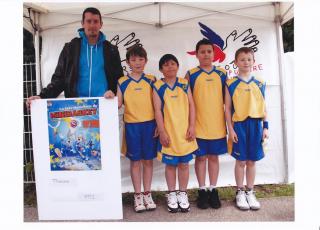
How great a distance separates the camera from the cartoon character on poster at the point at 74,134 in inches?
118

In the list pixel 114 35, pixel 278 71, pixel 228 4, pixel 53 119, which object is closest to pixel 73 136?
pixel 53 119

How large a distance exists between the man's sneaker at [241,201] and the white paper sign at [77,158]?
3.89 ft

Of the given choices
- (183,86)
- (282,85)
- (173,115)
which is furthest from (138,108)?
(282,85)

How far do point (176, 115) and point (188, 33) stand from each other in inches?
45.4

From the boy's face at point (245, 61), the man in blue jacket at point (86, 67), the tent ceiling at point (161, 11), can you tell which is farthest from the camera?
the tent ceiling at point (161, 11)

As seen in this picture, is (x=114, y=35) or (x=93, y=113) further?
(x=114, y=35)

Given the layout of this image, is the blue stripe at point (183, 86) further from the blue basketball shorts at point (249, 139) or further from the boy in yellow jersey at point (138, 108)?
the blue basketball shorts at point (249, 139)

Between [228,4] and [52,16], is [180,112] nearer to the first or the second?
[228,4]

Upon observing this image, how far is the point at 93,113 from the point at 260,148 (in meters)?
1.57

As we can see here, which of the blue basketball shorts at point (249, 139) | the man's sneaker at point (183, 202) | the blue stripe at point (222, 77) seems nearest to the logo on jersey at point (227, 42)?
the blue stripe at point (222, 77)

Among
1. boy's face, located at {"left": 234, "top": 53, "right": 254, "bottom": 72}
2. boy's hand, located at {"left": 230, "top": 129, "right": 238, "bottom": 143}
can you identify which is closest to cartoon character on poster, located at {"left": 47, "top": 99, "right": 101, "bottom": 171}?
boy's hand, located at {"left": 230, "top": 129, "right": 238, "bottom": 143}

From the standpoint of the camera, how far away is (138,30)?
3.90 metres

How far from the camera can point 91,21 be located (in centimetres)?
311

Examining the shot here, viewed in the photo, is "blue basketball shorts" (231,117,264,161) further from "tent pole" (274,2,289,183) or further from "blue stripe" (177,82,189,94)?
"tent pole" (274,2,289,183)
